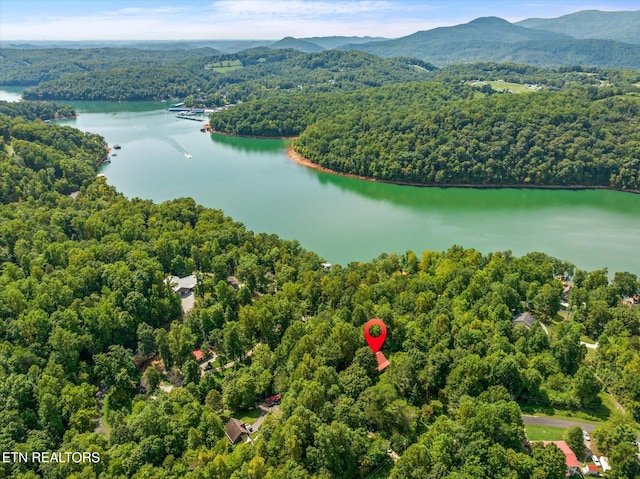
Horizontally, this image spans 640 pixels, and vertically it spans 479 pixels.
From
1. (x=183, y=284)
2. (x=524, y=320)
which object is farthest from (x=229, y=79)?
(x=524, y=320)

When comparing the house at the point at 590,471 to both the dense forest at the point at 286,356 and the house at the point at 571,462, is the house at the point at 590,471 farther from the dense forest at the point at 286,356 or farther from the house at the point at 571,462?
the dense forest at the point at 286,356

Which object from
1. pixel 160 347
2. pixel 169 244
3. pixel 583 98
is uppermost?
pixel 583 98

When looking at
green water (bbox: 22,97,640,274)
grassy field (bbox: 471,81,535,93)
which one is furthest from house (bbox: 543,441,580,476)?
grassy field (bbox: 471,81,535,93)

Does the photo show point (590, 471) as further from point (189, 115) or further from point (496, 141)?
point (189, 115)

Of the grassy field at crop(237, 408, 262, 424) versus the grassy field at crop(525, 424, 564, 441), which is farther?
the grassy field at crop(237, 408, 262, 424)

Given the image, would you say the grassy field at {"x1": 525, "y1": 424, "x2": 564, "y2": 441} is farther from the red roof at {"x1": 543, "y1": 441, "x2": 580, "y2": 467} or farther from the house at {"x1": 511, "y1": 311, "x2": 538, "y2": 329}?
the house at {"x1": 511, "y1": 311, "x2": 538, "y2": 329}

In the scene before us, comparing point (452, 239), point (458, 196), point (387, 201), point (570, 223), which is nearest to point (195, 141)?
point (387, 201)

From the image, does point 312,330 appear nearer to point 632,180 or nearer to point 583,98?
point 632,180
